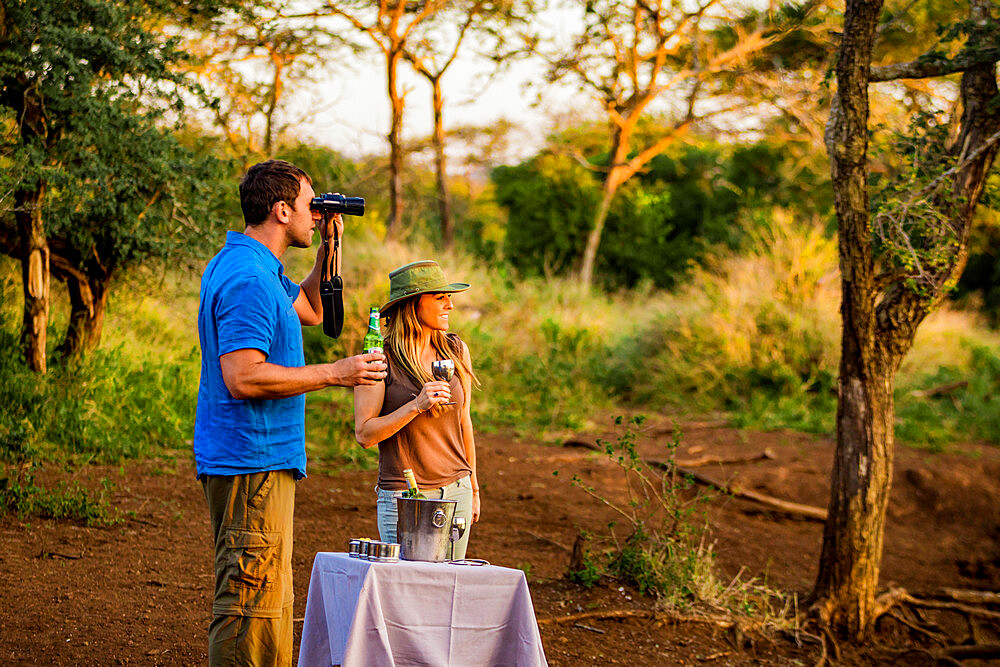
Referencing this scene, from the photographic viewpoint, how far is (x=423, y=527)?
111 inches

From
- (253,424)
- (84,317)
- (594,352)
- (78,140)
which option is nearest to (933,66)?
(253,424)

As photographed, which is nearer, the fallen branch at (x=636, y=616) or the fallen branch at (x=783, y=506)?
the fallen branch at (x=636, y=616)

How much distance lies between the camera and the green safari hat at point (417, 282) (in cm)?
357

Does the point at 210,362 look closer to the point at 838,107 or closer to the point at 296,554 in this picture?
the point at 296,554

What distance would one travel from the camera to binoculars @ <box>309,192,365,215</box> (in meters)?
3.02

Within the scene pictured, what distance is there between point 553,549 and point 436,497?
316 cm

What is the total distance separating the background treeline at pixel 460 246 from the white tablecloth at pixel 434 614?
3.78 m

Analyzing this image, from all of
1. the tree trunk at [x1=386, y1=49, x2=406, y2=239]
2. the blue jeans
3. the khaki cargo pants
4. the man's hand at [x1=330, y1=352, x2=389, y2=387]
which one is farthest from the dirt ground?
the tree trunk at [x1=386, y1=49, x2=406, y2=239]

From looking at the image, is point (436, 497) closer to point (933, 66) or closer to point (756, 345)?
point (933, 66)

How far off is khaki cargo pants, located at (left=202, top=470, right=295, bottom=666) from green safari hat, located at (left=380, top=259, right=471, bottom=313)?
1.02 meters

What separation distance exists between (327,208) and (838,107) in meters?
3.23

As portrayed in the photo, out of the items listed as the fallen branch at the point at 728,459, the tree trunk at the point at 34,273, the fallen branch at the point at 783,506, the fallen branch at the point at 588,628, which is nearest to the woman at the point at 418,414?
the fallen branch at the point at 588,628

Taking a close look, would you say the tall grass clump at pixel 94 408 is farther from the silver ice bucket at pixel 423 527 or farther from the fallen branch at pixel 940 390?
the fallen branch at pixel 940 390

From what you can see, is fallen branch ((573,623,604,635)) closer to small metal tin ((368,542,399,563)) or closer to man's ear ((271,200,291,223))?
small metal tin ((368,542,399,563))
